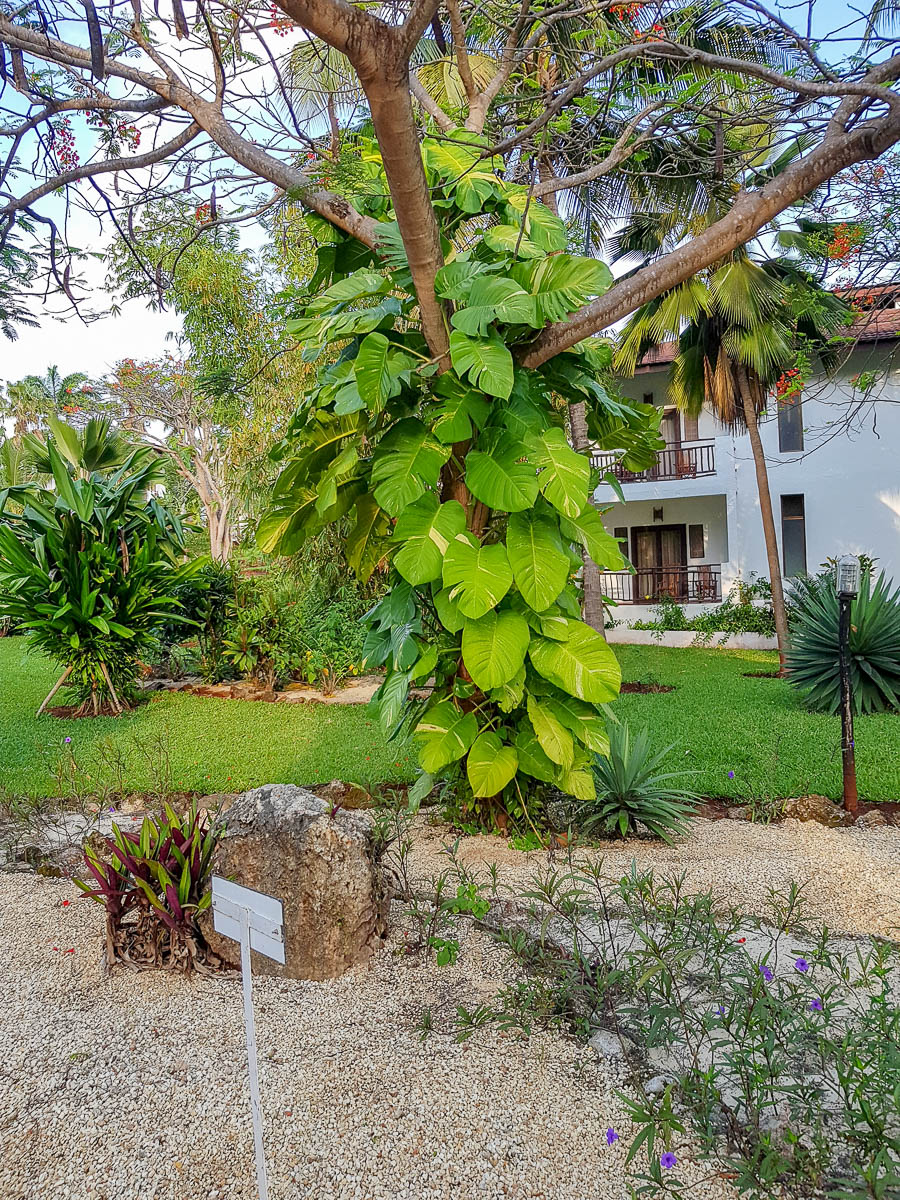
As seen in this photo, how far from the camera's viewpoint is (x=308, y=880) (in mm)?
2709

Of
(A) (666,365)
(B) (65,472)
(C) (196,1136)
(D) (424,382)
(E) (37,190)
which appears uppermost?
(A) (666,365)

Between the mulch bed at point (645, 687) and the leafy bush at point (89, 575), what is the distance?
6.17 meters

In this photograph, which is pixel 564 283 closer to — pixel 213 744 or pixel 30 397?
pixel 213 744

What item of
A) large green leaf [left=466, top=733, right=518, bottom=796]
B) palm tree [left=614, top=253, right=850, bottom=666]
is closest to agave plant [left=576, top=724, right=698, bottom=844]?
large green leaf [left=466, top=733, right=518, bottom=796]

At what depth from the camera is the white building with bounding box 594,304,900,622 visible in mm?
14812

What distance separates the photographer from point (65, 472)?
834 cm

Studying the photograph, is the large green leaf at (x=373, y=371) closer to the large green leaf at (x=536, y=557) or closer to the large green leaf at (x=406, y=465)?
the large green leaf at (x=406, y=465)

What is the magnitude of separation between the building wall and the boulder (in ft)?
44.4

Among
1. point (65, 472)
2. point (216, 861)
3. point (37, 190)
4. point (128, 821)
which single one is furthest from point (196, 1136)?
point (65, 472)

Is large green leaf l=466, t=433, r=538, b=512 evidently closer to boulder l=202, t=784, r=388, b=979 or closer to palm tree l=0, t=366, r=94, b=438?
boulder l=202, t=784, r=388, b=979

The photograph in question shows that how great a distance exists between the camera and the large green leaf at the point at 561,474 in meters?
3.31

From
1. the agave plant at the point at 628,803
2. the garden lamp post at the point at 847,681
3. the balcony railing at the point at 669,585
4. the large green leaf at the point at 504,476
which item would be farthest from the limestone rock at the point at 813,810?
the balcony railing at the point at 669,585

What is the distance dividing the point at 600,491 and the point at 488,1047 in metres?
17.8

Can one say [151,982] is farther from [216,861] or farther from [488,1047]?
[488,1047]
